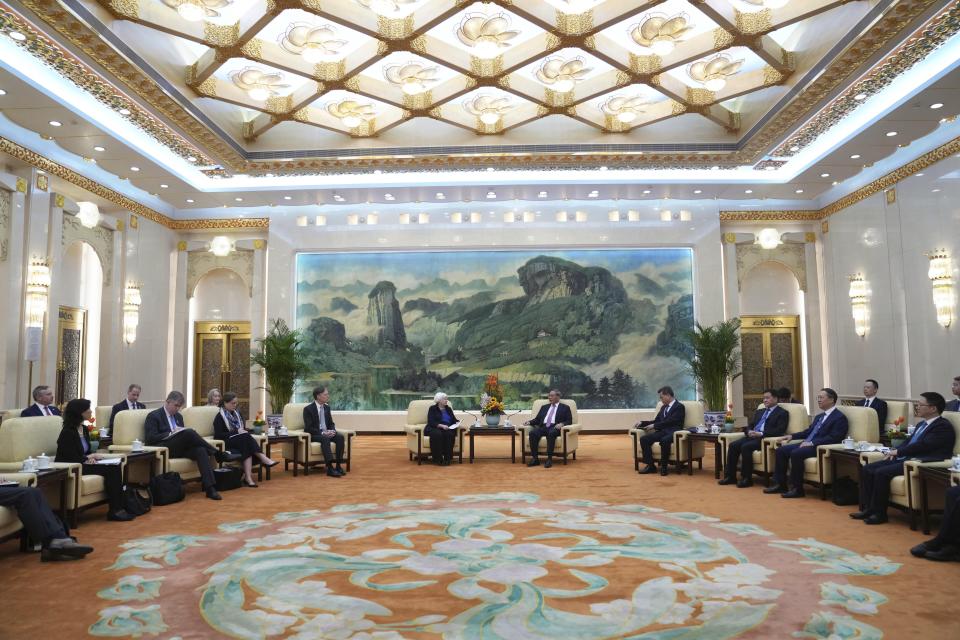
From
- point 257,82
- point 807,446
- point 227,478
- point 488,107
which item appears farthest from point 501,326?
point 807,446

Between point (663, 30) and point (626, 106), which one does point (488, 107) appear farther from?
point (663, 30)

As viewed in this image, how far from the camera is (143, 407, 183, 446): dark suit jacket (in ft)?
24.8

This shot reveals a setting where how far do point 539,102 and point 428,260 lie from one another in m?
5.57

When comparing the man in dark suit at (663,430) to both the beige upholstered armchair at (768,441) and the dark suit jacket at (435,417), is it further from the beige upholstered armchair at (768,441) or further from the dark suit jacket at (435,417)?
the dark suit jacket at (435,417)

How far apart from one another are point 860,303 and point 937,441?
7.71 metres

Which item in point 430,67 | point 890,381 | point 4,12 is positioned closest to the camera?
point 4,12

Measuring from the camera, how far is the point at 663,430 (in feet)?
31.2

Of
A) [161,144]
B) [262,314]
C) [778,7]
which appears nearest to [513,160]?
[778,7]

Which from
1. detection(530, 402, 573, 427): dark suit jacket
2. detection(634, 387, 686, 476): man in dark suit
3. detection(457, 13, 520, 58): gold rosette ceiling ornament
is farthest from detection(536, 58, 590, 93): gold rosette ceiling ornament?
detection(530, 402, 573, 427): dark suit jacket

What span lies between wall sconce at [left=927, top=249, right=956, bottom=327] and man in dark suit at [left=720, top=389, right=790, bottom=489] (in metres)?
3.68

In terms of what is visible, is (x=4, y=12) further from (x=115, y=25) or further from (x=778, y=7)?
(x=778, y=7)

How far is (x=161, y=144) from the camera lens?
11.1 metres

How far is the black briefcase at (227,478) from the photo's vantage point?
7.89 m

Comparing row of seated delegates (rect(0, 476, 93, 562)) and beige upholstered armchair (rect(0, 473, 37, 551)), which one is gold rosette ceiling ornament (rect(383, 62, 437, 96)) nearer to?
beige upholstered armchair (rect(0, 473, 37, 551))
